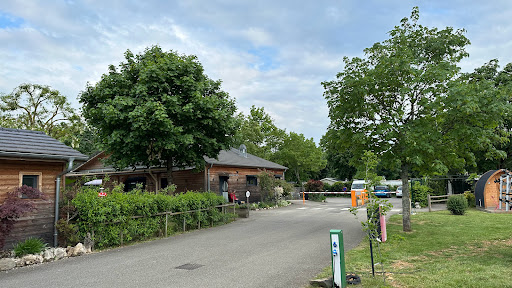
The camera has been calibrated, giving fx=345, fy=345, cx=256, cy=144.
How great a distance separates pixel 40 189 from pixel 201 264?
6.36 m

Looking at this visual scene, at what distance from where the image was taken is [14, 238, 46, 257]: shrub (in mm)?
9577

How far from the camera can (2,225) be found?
30.6 feet

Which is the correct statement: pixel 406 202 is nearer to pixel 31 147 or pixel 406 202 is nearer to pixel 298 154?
pixel 31 147

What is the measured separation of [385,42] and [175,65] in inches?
383

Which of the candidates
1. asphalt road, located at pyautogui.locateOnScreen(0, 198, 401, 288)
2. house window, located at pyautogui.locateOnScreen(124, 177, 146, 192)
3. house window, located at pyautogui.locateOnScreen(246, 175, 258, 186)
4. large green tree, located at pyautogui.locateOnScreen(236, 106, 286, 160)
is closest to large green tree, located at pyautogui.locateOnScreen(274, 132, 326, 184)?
large green tree, located at pyautogui.locateOnScreen(236, 106, 286, 160)

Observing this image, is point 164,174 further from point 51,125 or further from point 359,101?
point 51,125

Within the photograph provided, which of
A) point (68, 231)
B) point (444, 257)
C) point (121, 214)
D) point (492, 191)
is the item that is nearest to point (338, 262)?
point (444, 257)

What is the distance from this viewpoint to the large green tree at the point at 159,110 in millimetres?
15828

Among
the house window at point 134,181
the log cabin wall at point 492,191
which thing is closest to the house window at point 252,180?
the house window at point 134,181

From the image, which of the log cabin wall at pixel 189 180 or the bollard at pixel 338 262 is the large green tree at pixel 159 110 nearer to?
the log cabin wall at pixel 189 180

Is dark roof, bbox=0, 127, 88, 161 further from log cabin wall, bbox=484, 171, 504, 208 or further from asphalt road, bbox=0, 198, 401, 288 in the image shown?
log cabin wall, bbox=484, 171, 504, 208

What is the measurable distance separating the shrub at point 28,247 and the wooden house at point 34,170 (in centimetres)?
69

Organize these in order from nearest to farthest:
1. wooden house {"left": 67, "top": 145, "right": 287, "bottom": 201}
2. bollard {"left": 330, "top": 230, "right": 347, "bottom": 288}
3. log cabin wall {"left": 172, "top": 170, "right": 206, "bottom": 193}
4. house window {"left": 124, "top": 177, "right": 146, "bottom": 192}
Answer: bollard {"left": 330, "top": 230, "right": 347, "bottom": 288}
wooden house {"left": 67, "top": 145, "right": 287, "bottom": 201}
log cabin wall {"left": 172, "top": 170, "right": 206, "bottom": 193}
house window {"left": 124, "top": 177, "right": 146, "bottom": 192}

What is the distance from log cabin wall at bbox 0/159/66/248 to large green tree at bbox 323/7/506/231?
10.5 metres
